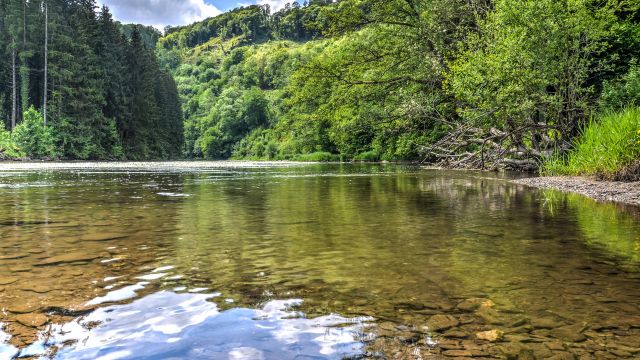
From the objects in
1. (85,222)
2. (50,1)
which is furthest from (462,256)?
(50,1)

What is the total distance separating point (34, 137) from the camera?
52656mm

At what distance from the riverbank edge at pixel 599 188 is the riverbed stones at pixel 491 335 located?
7.98 metres

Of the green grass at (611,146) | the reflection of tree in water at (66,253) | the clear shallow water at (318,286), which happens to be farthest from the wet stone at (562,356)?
the green grass at (611,146)

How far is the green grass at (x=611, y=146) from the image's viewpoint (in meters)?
11.5

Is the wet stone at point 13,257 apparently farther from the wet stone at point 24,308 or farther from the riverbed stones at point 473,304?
the riverbed stones at point 473,304

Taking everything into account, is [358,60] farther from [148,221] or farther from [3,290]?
[3,290]

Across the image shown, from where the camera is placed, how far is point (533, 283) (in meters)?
3.89

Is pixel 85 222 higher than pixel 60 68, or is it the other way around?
pixel 60 68

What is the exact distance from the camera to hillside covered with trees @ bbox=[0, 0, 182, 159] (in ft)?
188

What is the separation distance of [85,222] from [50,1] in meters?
66.3

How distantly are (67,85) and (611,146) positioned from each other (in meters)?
63.1

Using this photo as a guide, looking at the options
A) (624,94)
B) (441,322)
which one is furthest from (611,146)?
(441,322)

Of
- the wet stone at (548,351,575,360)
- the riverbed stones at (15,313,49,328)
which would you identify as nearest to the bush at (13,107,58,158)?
the riverbed stones at (15,313,49,328)

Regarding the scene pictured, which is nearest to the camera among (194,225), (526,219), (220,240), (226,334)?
(226,334)
